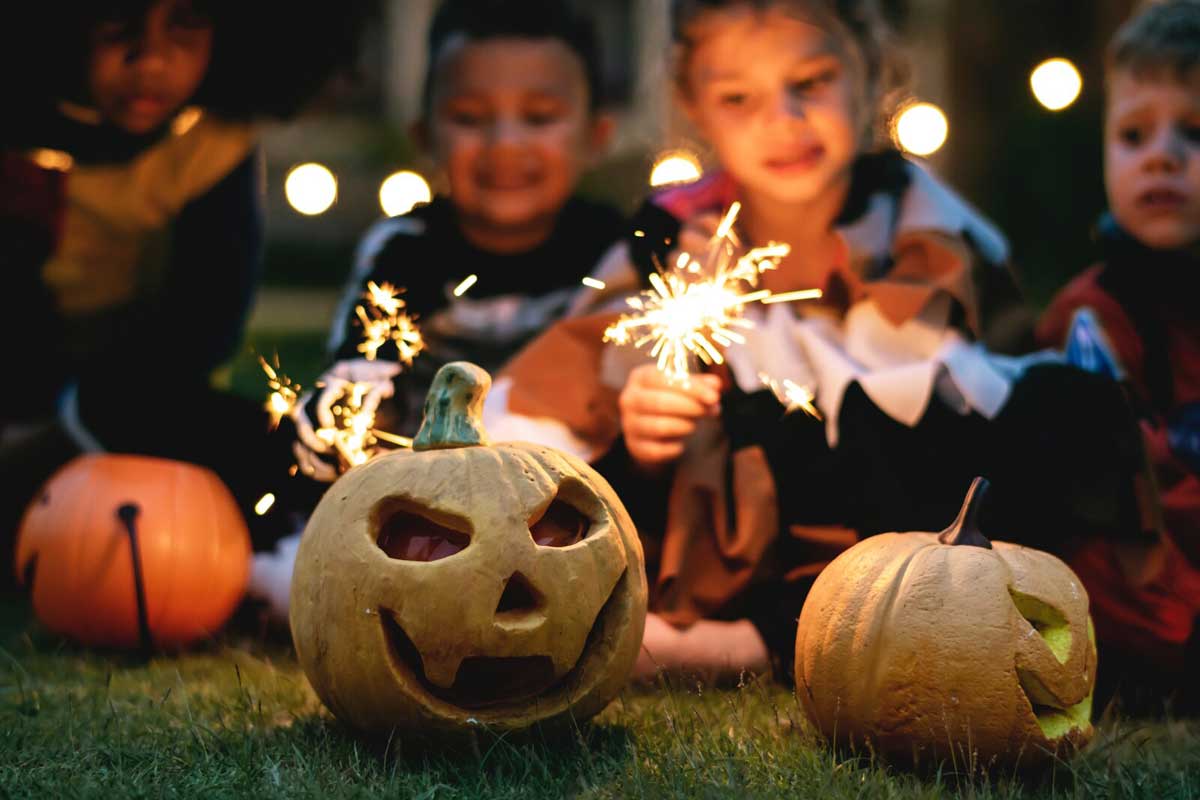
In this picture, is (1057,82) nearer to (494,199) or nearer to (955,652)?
(494,199)

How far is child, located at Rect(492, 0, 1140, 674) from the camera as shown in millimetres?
3062

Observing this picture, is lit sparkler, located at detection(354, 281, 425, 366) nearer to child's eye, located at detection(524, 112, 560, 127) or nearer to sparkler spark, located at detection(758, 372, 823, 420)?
child's eye, located at detection(524, 112, 560, 127)

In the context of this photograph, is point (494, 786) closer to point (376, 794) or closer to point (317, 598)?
point (376, 794)

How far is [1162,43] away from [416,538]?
228cm

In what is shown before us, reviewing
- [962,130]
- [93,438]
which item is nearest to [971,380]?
[93,438]

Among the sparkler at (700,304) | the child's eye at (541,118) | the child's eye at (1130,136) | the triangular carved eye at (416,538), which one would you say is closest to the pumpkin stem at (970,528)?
the sparkler at (700,304)

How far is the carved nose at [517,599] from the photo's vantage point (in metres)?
2.33

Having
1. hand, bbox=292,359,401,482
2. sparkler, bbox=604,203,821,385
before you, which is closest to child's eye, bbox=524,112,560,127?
sparkler, bbox=604,203,821,385

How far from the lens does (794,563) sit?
3.22 metres

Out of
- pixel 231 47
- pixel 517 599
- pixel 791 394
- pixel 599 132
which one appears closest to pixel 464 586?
pixel 517 599

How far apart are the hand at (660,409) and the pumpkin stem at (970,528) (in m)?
0.75

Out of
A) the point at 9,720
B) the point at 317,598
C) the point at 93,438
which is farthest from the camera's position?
the point at 93,438

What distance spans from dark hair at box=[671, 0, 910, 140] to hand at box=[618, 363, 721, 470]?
3.09ft

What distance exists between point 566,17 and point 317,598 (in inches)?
90.8
